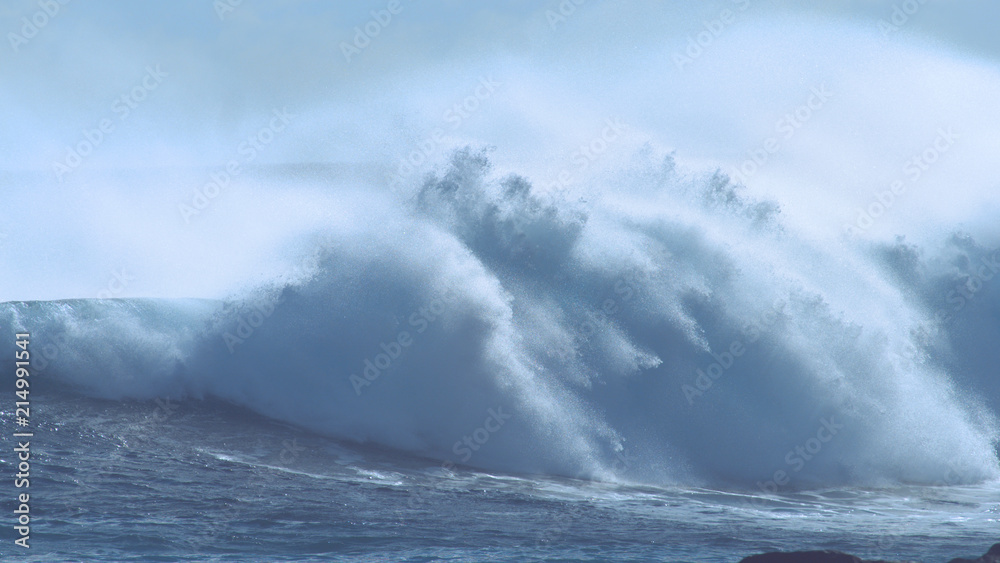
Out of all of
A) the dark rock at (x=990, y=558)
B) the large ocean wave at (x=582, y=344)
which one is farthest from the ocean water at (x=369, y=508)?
the dark rock at (x=990, y=558)

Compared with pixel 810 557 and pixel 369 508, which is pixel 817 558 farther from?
pixel 369 508

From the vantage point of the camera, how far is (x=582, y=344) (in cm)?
1498

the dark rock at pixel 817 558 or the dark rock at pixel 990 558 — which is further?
the dark rock at pixel 990 558

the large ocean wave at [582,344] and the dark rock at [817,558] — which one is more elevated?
the large ocean wave at [582,344]

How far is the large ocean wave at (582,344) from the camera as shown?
14219 millimetres

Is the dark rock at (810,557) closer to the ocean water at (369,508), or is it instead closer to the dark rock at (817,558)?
the dark rock at (817,558)

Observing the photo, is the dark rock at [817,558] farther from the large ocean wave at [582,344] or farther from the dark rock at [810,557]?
the large ocean wave at [582,344]

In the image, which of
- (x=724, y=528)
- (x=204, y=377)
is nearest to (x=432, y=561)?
(x=724, y=528)

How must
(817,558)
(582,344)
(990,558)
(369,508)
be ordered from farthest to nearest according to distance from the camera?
(582,344) → (369,508) → (990,558) → (817,558)

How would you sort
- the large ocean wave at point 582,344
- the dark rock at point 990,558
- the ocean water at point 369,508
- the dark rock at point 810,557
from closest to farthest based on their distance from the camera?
1. the dark rock at point 810,557
2. the dark rock at point 990,558
3. the ocean water at point 369,508
4. the large ocean wave at point 582,344

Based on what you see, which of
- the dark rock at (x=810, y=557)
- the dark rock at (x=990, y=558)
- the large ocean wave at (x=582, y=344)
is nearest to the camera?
the dark rock at (x=810, y=557)

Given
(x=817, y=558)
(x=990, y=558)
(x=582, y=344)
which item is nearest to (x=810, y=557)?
(x=817, y=558)

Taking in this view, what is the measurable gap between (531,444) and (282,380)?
460 cm

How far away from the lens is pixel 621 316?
15.4 metres
